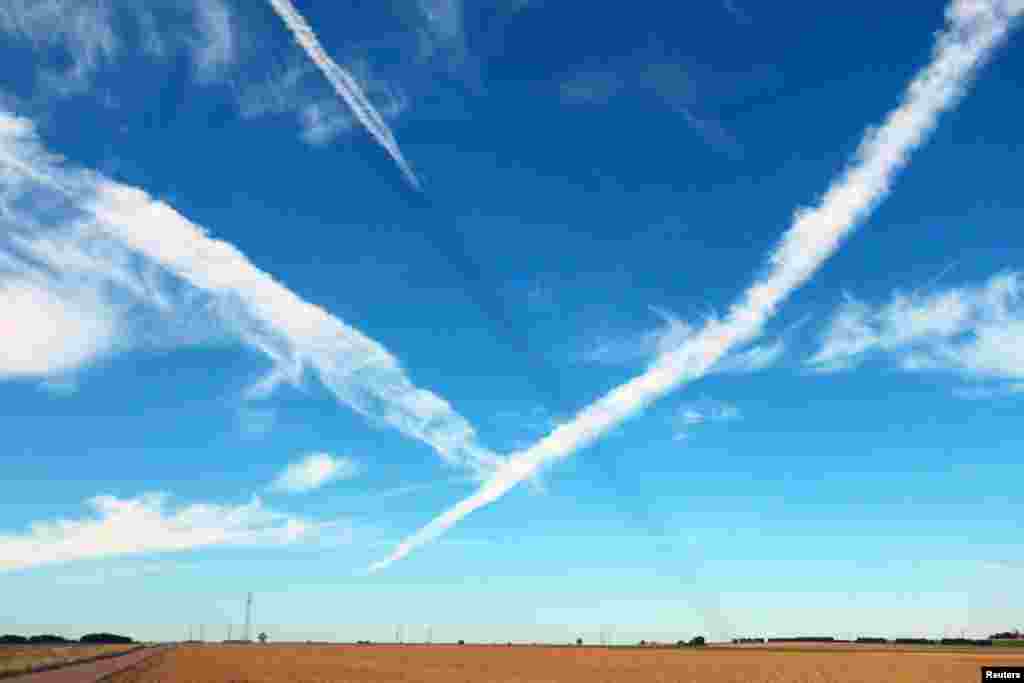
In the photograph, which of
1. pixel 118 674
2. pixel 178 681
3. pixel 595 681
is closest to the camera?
pixel 178 681

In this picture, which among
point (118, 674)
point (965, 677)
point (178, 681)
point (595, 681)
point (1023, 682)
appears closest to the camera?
point (1023, 682)

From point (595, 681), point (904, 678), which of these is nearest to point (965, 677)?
point (904, 678)

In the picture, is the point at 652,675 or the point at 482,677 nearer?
the point at 482,677

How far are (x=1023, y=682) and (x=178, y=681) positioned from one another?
52824 mm

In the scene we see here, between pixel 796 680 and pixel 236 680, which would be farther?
pixel 796 680

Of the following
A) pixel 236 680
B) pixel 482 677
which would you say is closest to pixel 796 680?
pixel 482 677

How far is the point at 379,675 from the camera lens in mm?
73000

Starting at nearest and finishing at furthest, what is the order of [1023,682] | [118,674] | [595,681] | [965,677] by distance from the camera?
[1023,682], [595,681], [118,674], [965,677]

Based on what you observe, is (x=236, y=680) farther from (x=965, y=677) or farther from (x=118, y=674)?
(x=965, y=677)

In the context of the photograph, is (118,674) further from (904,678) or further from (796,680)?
(904,678)

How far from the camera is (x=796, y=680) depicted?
70.5 metres

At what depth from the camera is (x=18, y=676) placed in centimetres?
6862

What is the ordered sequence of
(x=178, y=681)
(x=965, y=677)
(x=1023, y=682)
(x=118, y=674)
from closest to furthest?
(x=1023, y=682), (x=178, y=681), (x=118, y=674), (x=965, y=677)

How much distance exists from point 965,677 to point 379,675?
180 ft
